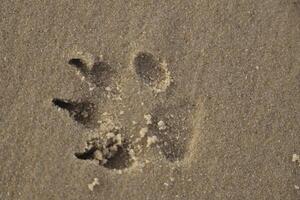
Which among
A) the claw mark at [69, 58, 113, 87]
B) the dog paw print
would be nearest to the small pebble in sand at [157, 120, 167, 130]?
the dog paw print

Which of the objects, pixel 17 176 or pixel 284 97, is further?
pixel 284 97

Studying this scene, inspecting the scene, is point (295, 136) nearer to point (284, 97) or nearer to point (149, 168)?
point (284, 97)

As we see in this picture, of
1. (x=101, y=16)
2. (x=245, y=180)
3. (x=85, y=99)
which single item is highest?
(x=101, y=16)

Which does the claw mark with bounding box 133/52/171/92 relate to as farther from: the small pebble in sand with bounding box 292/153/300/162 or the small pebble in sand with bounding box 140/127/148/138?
the small pebble in sand with bounding box 292/153/300/162

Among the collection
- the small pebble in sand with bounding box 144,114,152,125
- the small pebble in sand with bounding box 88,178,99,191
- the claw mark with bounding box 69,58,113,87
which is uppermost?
the claw mark with bounding box 69,58,113,87

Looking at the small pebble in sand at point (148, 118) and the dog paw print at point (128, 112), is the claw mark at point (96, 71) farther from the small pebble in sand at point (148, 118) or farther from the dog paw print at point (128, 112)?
the small pebble in sand at point (148, 118)

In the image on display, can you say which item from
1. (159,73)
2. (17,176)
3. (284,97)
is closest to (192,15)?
(159,73)

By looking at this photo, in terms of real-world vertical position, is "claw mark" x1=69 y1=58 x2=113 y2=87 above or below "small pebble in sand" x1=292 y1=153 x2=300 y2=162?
above
